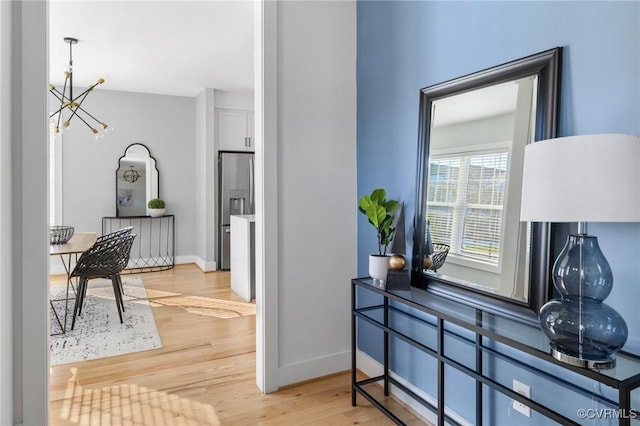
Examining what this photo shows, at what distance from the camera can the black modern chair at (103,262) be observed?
3.40 meters

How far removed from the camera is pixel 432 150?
6.56ft

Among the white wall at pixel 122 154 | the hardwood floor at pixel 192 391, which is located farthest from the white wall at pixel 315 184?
the white wall at pixel 122 154

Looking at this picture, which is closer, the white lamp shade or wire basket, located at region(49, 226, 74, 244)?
the white lamp shade

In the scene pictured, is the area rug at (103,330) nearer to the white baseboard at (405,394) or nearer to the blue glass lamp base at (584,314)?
the white baseboard at (405,394)

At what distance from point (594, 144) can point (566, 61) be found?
0.52m

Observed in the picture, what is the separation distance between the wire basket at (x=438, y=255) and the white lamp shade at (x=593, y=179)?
0.82 meters

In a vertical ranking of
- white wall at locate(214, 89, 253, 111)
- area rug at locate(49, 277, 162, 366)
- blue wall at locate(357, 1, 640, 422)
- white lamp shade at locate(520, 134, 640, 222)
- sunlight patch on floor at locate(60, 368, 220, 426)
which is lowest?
sunlight patch on floor at locate(60, 368, 220, 426)

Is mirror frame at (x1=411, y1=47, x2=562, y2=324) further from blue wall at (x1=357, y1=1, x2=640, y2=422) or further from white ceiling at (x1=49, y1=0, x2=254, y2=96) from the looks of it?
white ceiling at (x1=49, y1=0, x2=254, y2=96)

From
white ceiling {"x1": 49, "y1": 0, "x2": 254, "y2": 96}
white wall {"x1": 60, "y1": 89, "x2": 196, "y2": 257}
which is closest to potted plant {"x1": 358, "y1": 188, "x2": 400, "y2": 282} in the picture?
white ceiling {"x1": 49, "y1": 0, "x2": 254, "y2": 96}

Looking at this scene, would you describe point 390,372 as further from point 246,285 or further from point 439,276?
point 246,285

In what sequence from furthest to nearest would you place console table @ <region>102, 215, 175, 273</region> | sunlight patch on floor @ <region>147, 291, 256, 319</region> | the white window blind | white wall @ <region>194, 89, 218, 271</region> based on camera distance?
1. console table @ <region>102, 215, 175, 273</region>
2. white wall @ <region>194, 89, 218, 271</region>
3. sunlight patch on floor @ <region>147, 291, 256, 319</region>
4. the white window blind

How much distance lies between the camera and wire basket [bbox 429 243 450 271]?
1.94m

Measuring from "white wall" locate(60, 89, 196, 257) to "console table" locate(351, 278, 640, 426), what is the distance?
476 cm
